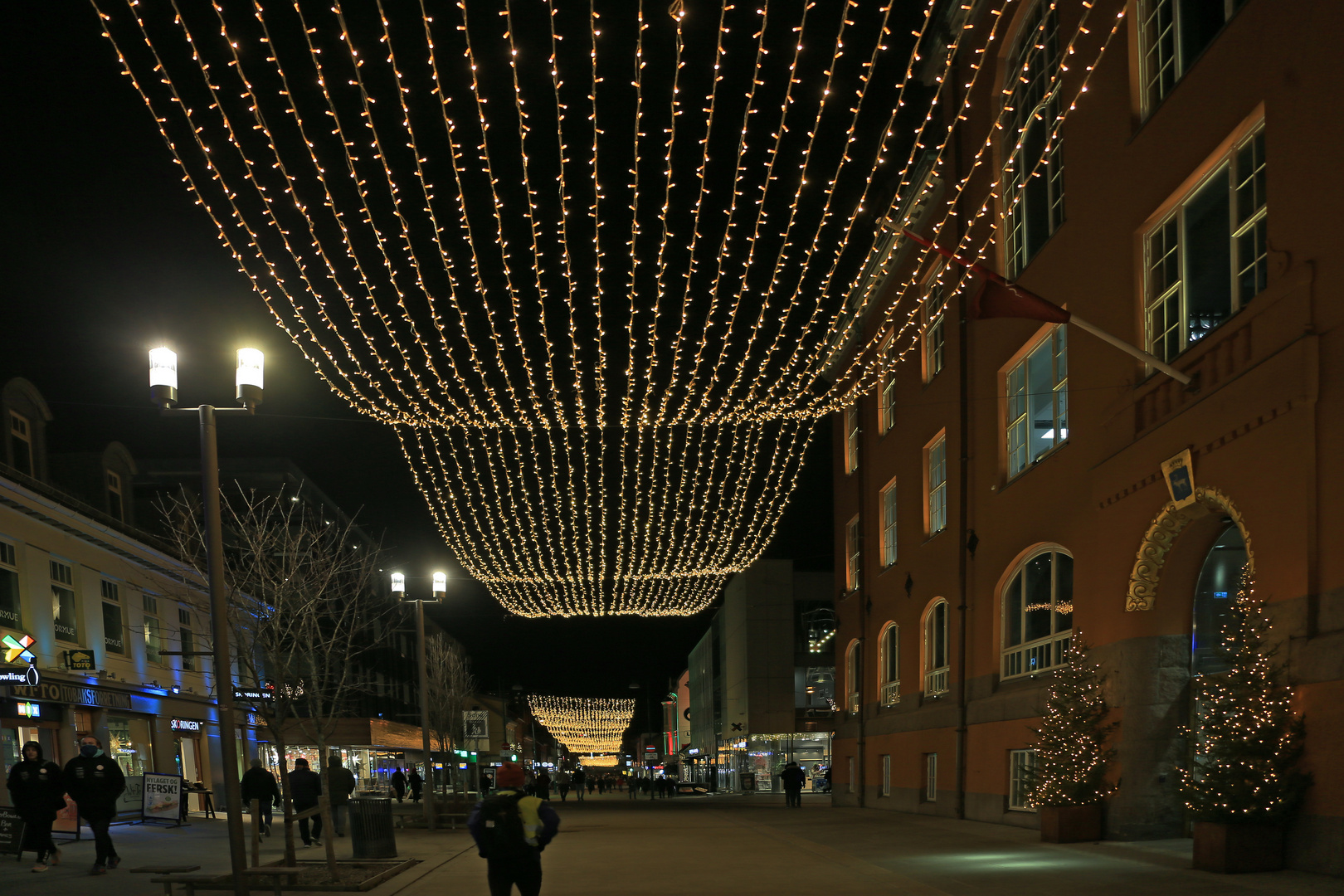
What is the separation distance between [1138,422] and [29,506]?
20340mm

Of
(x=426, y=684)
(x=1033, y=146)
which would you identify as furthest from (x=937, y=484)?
(x=426, y=684)

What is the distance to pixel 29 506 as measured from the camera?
24.2m

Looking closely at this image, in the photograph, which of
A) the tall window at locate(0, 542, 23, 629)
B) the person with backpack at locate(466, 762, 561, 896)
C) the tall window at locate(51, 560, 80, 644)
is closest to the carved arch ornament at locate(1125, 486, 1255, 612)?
the person with backpack at locate(466, 762, 561, 896)

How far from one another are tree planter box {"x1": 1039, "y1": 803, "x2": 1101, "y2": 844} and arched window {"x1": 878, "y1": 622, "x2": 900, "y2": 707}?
13832mm

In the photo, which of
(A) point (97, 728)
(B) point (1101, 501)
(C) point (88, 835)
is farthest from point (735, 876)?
(A) point (97, 728)

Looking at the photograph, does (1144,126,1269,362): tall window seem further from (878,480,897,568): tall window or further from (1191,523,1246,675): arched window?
(878,480,897,568): tall window

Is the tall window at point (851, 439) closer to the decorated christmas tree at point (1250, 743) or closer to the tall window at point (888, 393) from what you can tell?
the tall window at point (888, 393)

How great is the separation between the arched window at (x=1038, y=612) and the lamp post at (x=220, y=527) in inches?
485

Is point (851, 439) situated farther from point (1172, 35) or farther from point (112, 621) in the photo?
point (1172, 35)

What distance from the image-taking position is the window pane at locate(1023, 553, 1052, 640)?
20531mm

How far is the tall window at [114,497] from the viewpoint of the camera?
3119cm

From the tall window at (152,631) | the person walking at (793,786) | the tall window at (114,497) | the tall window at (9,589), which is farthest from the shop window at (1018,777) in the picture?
the tall window at (114,497)

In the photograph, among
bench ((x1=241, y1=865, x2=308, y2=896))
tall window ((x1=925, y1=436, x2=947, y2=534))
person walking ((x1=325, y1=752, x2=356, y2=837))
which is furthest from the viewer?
tall window ((x1=925, y1=436, x2=947, y2=534))

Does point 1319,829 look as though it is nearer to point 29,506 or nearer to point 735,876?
point 735,876
